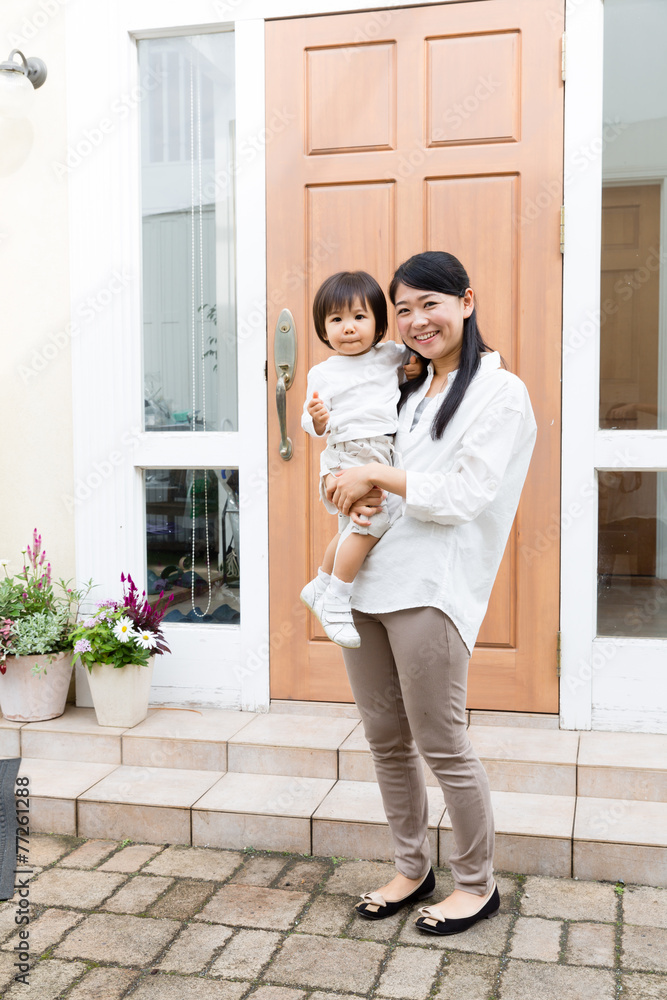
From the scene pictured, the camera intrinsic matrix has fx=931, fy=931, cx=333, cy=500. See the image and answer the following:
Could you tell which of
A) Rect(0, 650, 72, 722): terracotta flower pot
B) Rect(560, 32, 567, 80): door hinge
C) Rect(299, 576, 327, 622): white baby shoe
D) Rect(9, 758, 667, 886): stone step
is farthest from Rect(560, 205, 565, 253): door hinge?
Rect(0, 650, 72, 722): terracotta flower pot

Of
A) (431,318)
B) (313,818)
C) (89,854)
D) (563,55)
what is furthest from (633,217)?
(89,854)

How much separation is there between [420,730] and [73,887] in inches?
41.8

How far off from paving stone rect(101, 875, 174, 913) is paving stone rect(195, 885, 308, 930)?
0.15 metres

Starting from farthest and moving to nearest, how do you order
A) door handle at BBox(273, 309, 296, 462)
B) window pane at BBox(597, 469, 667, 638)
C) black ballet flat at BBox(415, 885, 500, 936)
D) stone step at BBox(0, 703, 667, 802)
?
door handle at BBox(273, 309, 296, 462) → window pane at BBox(597, 469, 667, 638) → stone step at BBox(0, 703, 667, 802) → black ballet flat at BBox(415, 885, 500, 936)

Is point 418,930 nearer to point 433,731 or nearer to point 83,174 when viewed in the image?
point 433,731

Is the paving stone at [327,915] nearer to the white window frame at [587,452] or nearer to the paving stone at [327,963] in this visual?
the paving stone at [327,963]

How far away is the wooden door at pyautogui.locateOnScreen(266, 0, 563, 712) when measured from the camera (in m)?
2.92

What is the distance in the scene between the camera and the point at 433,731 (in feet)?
6.57

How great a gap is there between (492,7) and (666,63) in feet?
1.87

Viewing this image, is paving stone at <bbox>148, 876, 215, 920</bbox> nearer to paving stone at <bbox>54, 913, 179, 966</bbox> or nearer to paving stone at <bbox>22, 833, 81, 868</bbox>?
paving stone at <bbox>54, 913, 179, 966</bbox>

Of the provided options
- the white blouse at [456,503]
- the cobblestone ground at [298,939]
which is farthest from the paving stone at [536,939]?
the white blouse at [456,503]

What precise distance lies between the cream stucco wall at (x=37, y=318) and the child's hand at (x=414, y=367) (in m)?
1.66

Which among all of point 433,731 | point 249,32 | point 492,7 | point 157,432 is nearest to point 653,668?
point 433,731

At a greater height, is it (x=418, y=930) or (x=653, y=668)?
(x=653, y=668)
